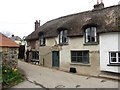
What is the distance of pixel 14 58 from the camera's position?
1797 centimetres

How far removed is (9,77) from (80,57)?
8853mm

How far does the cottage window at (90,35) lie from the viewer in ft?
67.7

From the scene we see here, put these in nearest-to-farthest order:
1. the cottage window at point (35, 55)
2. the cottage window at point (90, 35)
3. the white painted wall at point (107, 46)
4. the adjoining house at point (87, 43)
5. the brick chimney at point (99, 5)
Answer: the white painted wall at point (107, 46) → the adjoining house at point (87, 43) → the cottage window at point (90, 35) → the brick chimney at point (99, 5) → the cottage window at point (35, 55)

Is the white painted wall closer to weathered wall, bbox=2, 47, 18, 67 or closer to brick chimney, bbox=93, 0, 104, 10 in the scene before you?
brick chimney, bbox=93, 0, 104, 10

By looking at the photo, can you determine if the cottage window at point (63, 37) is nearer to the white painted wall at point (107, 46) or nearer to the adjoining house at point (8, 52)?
the white painted wall at point (107, 46)

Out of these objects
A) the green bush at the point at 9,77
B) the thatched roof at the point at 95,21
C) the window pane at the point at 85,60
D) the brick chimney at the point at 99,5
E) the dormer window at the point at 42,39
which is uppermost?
the brick chimney at the point at 99,5

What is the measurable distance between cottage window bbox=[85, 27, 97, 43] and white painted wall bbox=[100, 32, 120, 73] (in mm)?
1115

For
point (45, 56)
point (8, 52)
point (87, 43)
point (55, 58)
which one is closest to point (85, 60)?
point (87, 43)

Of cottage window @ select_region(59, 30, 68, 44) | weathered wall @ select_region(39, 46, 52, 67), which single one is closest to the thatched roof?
cottage window @ select_region(59, 30, 68, 44)

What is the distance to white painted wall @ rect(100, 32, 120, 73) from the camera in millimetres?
18312

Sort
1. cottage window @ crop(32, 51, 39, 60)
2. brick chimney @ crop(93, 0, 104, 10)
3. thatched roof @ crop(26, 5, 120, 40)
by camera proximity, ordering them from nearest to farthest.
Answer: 1. thatched roof @ crop(26, 5, 120, 40)
2. brick chimney @ crop(93, 0, 104, 10)
3. cottage window @ crop(32, 51, 39, 60)

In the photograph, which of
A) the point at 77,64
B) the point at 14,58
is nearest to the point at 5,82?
the point at 14,58

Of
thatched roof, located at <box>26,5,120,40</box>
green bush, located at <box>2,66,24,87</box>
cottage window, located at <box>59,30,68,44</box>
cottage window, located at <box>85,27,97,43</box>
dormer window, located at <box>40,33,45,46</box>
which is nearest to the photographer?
green bush, located at <box>2,66,24,87</box>

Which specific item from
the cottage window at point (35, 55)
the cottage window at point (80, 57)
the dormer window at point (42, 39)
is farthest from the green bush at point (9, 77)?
the cottage window at point (35, 55)
